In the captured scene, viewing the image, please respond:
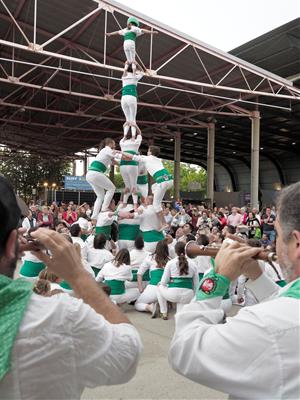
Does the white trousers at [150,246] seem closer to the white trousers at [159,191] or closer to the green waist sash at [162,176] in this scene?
the white trousers at [159,191]

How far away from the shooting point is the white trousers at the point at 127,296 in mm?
5989

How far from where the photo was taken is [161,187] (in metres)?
8.00

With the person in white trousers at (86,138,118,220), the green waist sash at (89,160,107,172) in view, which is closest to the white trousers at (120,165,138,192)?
the person in white trousers at (86,138,118,220)

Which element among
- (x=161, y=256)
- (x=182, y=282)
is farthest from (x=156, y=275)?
(x=182, y=282)

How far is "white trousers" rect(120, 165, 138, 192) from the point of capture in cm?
823

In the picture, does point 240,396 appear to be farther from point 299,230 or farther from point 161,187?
point 161,187

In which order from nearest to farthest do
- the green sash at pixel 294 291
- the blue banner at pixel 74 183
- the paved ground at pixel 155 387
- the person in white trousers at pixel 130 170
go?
the green sash at pixel 294 291 → the paved ground at pixel 155 387 → the person in white trousers at pixel 130 170 → the blue banner at pixel 74 183

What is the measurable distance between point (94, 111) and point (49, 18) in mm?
10982

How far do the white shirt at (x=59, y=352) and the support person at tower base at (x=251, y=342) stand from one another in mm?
251

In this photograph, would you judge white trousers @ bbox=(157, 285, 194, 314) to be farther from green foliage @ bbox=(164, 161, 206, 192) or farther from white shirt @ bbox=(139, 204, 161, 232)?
green foliage @ bbox=(164, 161, 206, 192)

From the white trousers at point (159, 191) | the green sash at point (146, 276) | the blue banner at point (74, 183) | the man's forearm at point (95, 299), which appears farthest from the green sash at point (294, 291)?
the blue banner at point (74, 183)

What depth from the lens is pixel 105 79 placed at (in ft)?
62.3

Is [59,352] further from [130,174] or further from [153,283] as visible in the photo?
[130,174]

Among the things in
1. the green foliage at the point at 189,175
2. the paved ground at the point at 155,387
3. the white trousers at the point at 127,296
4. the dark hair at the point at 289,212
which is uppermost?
the green foliage at the point at 189,175
